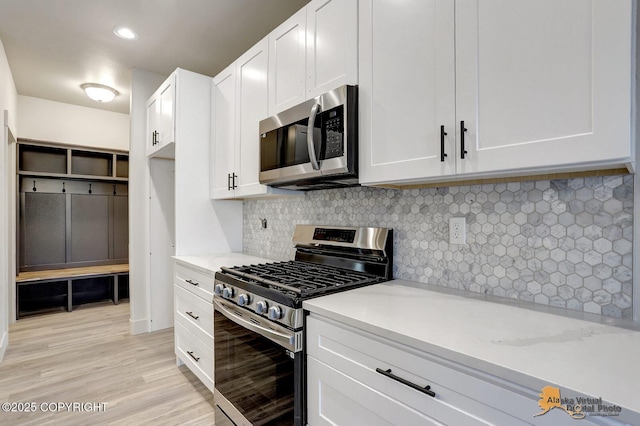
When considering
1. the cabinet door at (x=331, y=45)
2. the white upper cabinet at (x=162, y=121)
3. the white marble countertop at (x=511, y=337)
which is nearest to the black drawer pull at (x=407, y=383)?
the white marble countertop at (x=511, y=337)

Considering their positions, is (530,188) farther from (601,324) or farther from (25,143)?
(25,143)

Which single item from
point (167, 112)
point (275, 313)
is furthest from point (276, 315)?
point (167, 112)

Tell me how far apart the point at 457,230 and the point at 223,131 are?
78.2 inches

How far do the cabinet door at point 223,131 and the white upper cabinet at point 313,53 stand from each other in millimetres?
578

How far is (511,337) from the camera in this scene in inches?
36.4

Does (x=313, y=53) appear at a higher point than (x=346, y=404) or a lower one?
higher

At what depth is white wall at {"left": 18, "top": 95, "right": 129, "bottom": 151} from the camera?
14.4 ft

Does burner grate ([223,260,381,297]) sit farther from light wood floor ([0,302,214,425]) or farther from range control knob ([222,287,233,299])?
light wood floor ([0,302,214,425])

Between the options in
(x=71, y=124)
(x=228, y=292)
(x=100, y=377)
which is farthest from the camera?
(x=71, y=124)

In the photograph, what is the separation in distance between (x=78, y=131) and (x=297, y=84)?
4421 millimetres

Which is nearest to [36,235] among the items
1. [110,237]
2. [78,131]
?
[110,237]

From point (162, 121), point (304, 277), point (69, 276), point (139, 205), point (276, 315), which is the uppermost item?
point (162, 121)

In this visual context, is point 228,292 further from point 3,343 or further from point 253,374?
point 3,343

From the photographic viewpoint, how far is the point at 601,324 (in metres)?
1.02
